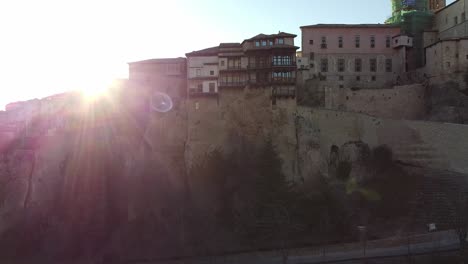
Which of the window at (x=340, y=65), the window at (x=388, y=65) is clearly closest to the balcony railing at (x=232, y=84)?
the window at (x=340, y=65)

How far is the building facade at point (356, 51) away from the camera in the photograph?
69.3 m

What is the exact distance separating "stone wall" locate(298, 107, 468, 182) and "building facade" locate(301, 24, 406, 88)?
15.0 m

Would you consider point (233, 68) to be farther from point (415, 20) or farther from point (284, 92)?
point (415, 20)

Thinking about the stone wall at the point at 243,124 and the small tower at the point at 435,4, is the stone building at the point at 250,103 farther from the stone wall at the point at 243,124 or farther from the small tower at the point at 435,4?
the small tower at the point at 435,4

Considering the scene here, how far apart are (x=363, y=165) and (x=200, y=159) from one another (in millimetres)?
15517

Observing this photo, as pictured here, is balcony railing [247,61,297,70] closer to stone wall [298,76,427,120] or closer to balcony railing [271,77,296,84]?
balcony railing [271,77,296,84]

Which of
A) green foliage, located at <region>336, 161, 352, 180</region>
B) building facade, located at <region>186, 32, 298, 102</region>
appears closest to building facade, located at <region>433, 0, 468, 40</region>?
green foliage, located at <region>336, 161, 352, 180</region>

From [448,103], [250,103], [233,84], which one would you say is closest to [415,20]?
[448,103]

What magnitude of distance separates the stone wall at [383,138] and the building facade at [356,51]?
49.3 feet

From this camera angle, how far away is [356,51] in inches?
2768

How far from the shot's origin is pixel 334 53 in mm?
69938

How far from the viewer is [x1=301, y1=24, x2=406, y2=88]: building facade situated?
69.3m

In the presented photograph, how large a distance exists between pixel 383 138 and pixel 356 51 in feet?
61.1

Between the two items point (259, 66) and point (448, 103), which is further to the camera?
point (448, 103)
